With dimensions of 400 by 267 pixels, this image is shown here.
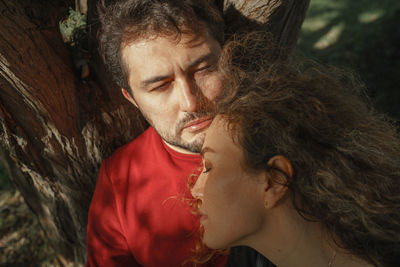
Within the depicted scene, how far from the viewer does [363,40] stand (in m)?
5.54

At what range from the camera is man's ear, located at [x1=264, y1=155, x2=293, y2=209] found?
1342 mm

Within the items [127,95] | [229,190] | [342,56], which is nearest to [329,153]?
[229,190]

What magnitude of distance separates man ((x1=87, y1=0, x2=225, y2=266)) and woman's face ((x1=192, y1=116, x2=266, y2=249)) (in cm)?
45

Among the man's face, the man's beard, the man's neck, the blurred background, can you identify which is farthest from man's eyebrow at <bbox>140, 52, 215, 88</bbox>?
the blurred background

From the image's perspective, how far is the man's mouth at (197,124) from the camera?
1.88m

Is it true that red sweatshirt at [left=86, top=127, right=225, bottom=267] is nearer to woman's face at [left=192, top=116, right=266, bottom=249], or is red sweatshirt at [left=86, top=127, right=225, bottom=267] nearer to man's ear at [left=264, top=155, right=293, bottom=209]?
woman's face at [left=192, top=116, right=266, bottom=249]

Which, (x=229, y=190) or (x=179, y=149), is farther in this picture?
(x=179, y=149)

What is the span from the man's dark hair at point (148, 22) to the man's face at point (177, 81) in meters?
0.05

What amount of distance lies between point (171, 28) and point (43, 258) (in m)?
3.18

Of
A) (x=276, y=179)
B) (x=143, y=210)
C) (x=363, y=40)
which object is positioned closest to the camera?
(x=276, y=179)

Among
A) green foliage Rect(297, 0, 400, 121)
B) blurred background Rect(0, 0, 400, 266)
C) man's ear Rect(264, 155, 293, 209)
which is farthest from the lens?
green foliage Rect(297, 0, 400, 121)

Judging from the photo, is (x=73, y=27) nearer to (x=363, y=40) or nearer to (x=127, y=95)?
(x=127, y=95)

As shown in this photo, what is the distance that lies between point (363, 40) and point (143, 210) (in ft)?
18.0

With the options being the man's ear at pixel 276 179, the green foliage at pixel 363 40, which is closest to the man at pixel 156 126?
the man's ear at pixel 276 179
